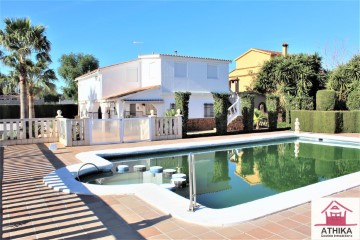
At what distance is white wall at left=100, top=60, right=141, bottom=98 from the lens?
86.1ft

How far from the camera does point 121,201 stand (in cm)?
604

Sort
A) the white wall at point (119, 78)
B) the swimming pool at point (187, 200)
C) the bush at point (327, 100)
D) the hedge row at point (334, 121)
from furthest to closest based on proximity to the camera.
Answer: the white wall at point (119, 78)
the bush at point (327, 100)
the hedge row at point (334, 121)
the swimming pool at point (187, 200)

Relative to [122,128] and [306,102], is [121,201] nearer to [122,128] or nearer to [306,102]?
[122,128]

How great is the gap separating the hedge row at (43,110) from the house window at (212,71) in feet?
62.8

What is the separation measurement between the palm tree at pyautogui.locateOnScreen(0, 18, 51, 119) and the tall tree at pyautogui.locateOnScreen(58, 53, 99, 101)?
2099 cm

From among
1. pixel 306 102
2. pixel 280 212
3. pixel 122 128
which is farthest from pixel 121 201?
pixel 306 102

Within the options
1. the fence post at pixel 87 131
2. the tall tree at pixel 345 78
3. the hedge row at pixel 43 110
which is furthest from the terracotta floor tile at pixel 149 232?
the hedge row at pixel 43 110

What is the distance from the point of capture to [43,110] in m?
A: 36.2

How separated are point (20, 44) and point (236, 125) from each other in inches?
664

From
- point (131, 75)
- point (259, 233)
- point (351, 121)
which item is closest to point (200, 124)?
point (131, 75)

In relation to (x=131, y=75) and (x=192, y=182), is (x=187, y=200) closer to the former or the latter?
(x=192, y=182)

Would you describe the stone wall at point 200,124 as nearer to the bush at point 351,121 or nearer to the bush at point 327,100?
the bush at point 327,100

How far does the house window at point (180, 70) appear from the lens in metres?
26.3

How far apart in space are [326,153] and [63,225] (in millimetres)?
13509
